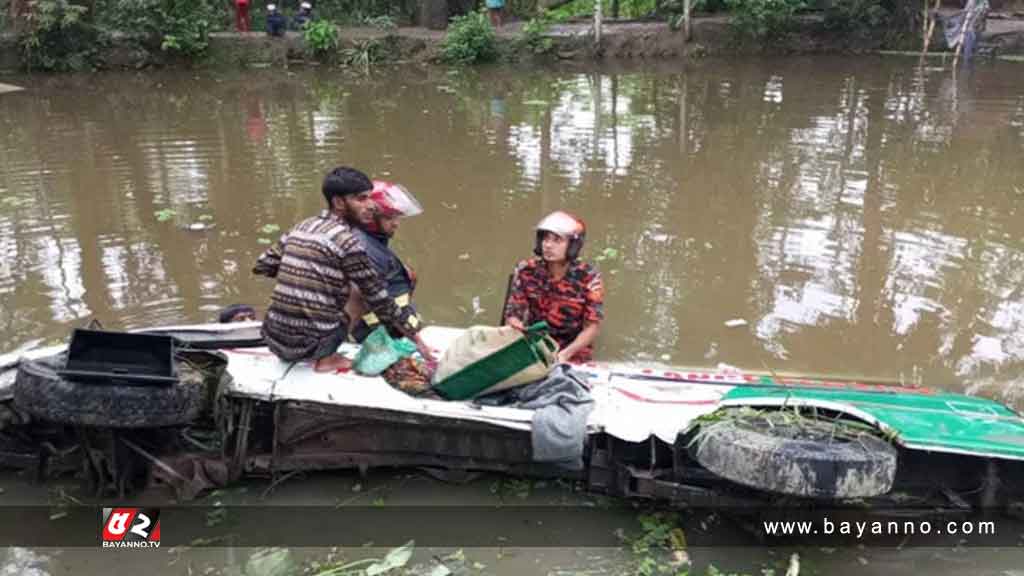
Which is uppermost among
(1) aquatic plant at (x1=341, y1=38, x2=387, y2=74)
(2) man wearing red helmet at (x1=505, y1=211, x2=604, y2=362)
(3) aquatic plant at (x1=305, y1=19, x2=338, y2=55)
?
(3) aquatic plant at (x1=305, y1=19, x2=338, y2=55)

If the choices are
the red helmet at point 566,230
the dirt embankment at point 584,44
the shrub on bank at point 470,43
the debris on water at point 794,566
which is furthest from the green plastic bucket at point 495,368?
the dirt embankment at point 584,44

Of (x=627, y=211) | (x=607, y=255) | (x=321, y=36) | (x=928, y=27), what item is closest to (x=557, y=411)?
(x=607, y=255)

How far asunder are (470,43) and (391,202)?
657 inches

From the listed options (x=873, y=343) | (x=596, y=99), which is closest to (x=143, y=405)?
(x=873, y=343)

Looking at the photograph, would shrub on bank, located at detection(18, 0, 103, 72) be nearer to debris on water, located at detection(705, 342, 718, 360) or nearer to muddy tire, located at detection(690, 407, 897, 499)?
debris on water, located at detection(705, 342, 718, 360)

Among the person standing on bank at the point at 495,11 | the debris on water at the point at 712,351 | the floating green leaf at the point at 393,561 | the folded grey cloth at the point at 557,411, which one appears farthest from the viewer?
the person standing on bank at the point at 495,11

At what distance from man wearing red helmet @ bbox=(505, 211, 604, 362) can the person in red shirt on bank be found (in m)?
18.0

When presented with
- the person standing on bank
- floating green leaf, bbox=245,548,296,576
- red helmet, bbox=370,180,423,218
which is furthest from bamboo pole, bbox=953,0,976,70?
floating green leaf, bbox=245,548,296,576

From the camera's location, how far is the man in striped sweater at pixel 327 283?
4441 mm

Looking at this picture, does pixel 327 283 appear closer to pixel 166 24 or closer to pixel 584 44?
pixel 166 24

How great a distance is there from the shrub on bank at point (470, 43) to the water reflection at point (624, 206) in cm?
425

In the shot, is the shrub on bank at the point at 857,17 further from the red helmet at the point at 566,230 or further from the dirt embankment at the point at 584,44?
the red helmet at the point at 566,230

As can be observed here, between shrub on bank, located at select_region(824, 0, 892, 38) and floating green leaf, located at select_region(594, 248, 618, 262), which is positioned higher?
shrub on bank, located at select_region(824, 0, 892, 38)

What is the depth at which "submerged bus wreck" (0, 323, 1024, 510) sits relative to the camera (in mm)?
3936
